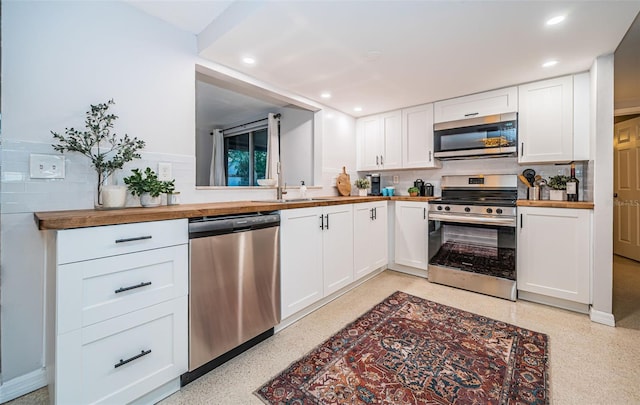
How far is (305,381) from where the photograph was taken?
1534 mm

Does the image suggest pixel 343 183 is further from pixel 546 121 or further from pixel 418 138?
pixel 546 121

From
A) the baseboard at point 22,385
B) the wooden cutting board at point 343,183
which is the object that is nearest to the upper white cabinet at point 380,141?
the wooden cutting board at point 343,183

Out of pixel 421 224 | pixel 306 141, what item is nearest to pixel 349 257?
pixel 421 224

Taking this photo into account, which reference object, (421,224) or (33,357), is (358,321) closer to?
(421,224)

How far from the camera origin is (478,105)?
2.99m

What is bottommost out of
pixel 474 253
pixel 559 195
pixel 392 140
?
pixel 474 253

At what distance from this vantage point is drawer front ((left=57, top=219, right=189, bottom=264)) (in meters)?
1.09

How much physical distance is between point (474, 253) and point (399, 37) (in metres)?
2.26

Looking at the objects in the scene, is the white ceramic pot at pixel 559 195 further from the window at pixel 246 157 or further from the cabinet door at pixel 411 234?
the window at pixel 246 157

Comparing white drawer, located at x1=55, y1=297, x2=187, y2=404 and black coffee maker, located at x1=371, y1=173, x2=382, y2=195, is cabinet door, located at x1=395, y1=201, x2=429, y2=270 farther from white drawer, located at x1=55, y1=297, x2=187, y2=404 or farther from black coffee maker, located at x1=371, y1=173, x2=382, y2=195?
white drawer, located at x1=55, y1=297, x2=187, y2=404

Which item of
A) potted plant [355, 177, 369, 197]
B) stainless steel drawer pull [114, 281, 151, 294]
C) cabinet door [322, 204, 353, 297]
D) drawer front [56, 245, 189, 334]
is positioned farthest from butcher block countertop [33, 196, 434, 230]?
potted plant [355, 177, 369, 197]

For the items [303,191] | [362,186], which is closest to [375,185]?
[362,186]

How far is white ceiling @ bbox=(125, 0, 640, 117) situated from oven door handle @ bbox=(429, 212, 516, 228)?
4.53 feet

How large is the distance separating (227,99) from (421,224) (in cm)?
313
